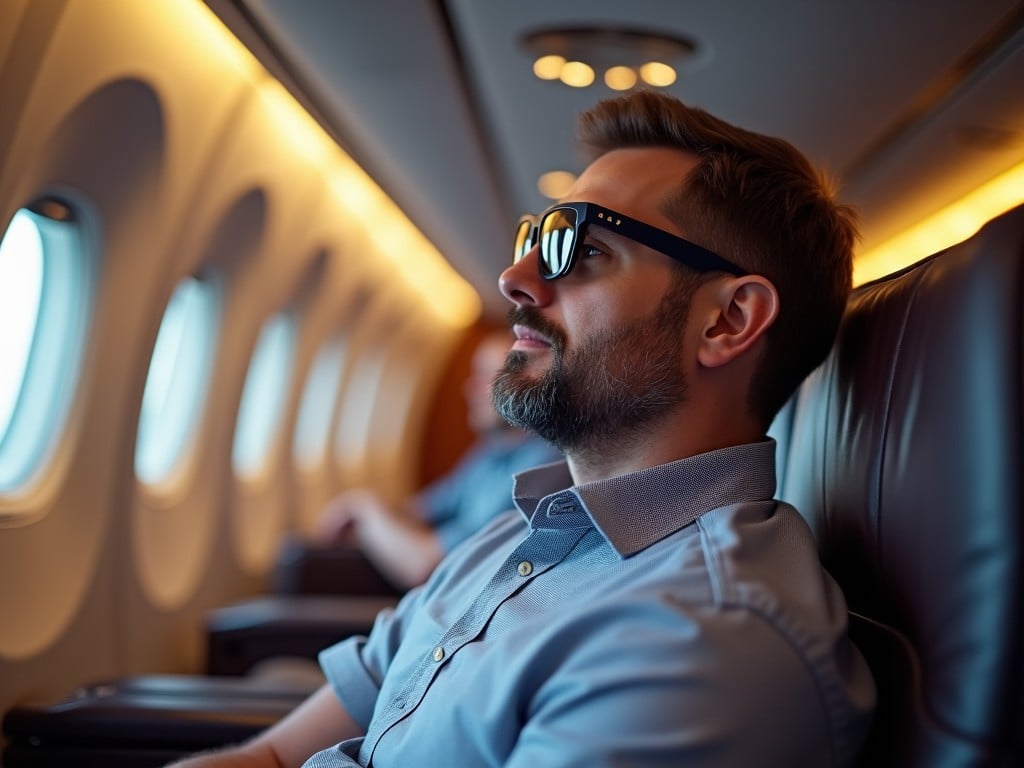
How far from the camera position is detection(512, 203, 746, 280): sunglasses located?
186 cm

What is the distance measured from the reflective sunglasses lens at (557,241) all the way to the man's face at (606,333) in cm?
3

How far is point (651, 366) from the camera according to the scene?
1.83 m

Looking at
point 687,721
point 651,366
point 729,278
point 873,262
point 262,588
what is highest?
point 873,262

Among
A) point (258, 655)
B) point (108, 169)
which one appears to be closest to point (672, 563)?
point (108, 169)

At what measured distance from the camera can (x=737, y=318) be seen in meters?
1.86

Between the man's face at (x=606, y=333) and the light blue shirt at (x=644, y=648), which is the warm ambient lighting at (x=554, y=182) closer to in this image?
the man's face at (x=606, y=333)

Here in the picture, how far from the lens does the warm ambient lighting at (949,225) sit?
4.14 meters

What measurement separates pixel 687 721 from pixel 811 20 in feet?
7.55

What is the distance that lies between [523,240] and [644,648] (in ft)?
3.43

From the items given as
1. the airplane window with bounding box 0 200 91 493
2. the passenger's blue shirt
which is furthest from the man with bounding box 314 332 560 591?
the airplane window with bounding box 0 200 91 493

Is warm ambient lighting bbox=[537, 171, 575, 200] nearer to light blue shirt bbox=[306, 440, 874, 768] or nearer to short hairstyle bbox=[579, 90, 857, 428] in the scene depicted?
short hairstyle bbox=[579, 90, 857, 428]

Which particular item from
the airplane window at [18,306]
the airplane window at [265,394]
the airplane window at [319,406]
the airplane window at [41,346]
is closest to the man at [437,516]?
the airplane window at [265,394]

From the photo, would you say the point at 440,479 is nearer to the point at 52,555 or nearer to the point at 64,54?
the point at 52,555

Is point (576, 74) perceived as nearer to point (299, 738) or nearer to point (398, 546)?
point (398, 546)
